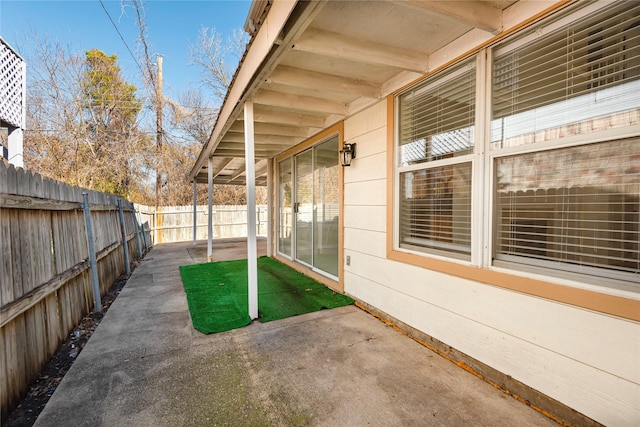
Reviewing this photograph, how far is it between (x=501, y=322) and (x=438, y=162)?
1286 millimetres

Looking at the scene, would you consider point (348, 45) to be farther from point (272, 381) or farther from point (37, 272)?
point (37, 272)

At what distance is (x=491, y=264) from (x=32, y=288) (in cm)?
325

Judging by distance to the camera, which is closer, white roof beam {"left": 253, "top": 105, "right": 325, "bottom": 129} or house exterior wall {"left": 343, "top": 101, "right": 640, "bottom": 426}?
house exterior wall {"left": 343, "top": 101, "right": 640, "bottom": 426}

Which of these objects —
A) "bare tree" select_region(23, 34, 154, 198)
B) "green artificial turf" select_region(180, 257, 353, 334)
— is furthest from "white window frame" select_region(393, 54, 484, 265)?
"bare tree" select_region(23, 34, 154, 198)

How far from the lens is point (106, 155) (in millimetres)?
9789

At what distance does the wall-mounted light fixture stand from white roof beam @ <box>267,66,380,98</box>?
0.66 m

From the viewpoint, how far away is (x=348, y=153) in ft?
11.3

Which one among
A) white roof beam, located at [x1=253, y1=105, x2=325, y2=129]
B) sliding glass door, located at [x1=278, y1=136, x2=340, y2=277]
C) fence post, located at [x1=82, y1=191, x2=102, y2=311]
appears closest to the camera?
fence post, located at [x1=82, y1=191, x2=102, y2=311]

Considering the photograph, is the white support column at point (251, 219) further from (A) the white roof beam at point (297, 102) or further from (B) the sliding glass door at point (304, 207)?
(B) the sliding glass door at point (304, 207)

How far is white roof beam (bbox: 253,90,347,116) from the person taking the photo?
→ 2976 mm

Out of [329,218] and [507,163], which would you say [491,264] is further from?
[329,218]

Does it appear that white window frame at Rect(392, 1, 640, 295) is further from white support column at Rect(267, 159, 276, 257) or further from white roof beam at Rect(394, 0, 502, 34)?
white support column at Rect(267, 159, 276, 257)

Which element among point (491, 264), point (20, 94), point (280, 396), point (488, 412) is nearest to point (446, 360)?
point (488, 412)

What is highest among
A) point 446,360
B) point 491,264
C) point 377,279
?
point 491,264
